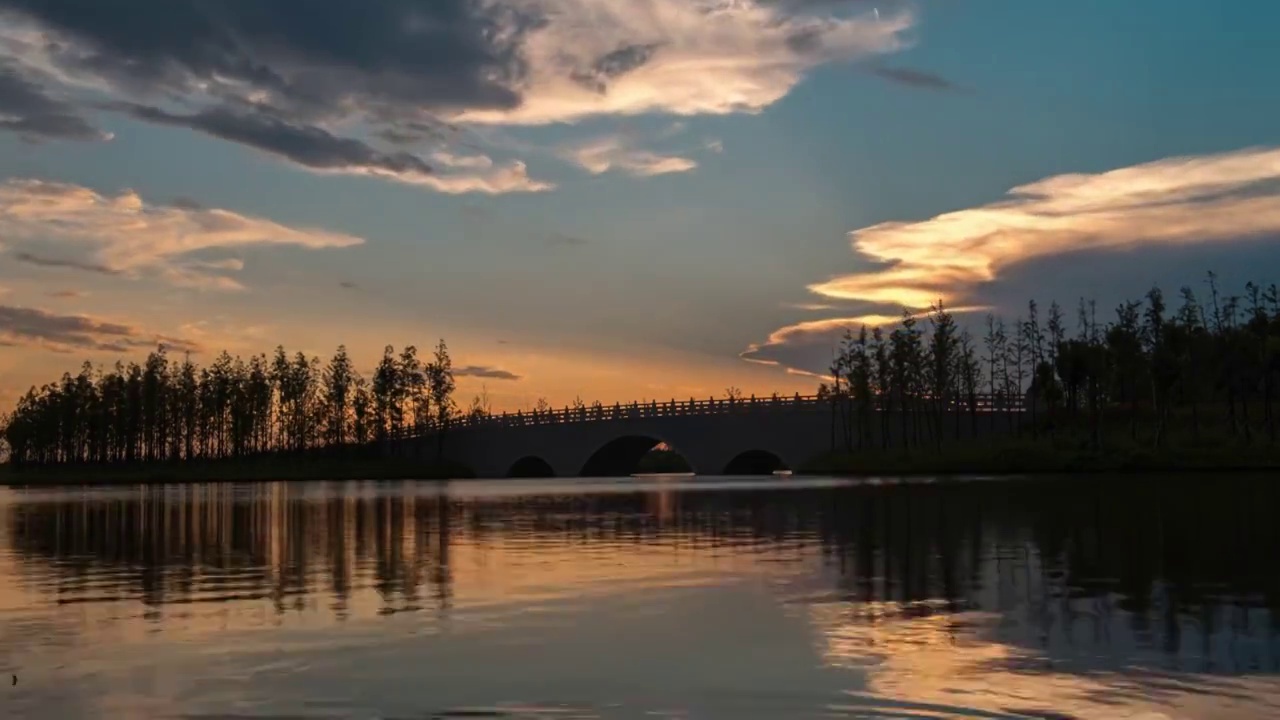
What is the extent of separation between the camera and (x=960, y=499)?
147 ft

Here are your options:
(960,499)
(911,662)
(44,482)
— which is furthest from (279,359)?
(911,662)

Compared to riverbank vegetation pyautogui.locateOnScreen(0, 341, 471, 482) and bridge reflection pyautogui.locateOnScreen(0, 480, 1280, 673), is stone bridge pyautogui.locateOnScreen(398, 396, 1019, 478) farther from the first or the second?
bridge reflection pyautogui.locateOnScreen(0, 480, 1280, 673)

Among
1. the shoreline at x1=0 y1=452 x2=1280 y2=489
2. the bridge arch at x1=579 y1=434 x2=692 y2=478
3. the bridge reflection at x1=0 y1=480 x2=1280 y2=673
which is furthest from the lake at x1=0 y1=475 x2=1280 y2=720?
the bridge arch at x1=579 y1=434 x2=692 y2=478

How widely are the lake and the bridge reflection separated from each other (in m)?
0.10

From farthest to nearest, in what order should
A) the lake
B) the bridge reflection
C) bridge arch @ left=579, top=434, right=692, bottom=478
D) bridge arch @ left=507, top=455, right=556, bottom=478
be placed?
1. bridge arch @ left=507, top=455, right=556, bottom=478
2. bridge arch @ left=579, top=434, right=692, bottom=478
3. the bridge reflection
4. the lake

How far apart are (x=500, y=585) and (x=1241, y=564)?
11.8 m

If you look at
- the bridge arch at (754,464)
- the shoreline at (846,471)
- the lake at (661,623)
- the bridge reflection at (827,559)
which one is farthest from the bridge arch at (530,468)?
the lake at (661,623)

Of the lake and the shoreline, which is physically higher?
the shoreline

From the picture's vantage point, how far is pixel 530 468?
135375 mm

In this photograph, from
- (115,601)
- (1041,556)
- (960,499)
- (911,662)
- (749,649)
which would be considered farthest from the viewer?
(960,499)

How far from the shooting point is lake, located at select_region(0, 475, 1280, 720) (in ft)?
34.6

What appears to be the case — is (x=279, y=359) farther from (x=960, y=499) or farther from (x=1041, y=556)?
(x=1041, y=556)

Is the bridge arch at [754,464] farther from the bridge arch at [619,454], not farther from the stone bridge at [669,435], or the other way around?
the bridge arch at [619,454]

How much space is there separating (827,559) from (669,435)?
91154 mm
